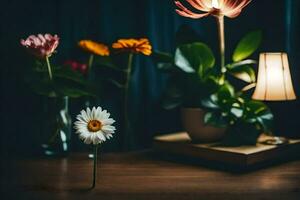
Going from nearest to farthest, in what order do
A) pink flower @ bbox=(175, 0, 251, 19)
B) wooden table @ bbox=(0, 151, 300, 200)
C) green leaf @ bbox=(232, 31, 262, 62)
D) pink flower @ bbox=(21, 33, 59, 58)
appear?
wooden table @ bbox=(0, 151, 300, 200) → pink flower @ bbox=(21, 33, 59, 58) → pink flower @ bbox=(175, 0, 251, 19) → green leaf @ bbox=(232, 31, 262, 62)

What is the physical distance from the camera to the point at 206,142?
189cm

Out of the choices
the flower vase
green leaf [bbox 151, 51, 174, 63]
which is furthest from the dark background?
green leaf [bbox 151, 51, 174, 63]

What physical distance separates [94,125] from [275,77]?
0.66 metres

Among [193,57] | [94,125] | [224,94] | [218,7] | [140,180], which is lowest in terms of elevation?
[140,180]

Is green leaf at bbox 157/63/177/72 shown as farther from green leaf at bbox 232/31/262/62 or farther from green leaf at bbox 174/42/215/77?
green leaf at bbox 232/31/262/62

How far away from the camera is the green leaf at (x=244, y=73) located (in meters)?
1.93

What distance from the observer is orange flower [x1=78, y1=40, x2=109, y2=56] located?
1.93m

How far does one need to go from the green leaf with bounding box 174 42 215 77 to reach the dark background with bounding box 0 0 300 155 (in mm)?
241

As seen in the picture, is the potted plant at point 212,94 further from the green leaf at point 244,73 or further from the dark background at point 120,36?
the dark background at point 120,36

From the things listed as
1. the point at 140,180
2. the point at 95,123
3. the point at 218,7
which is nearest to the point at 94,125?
the point at 95,123

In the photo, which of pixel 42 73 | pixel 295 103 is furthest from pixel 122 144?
pixel 295 103

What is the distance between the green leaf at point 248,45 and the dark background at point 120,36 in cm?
17

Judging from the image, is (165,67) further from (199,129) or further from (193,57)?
(199,129)

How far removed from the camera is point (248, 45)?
1955 mm
